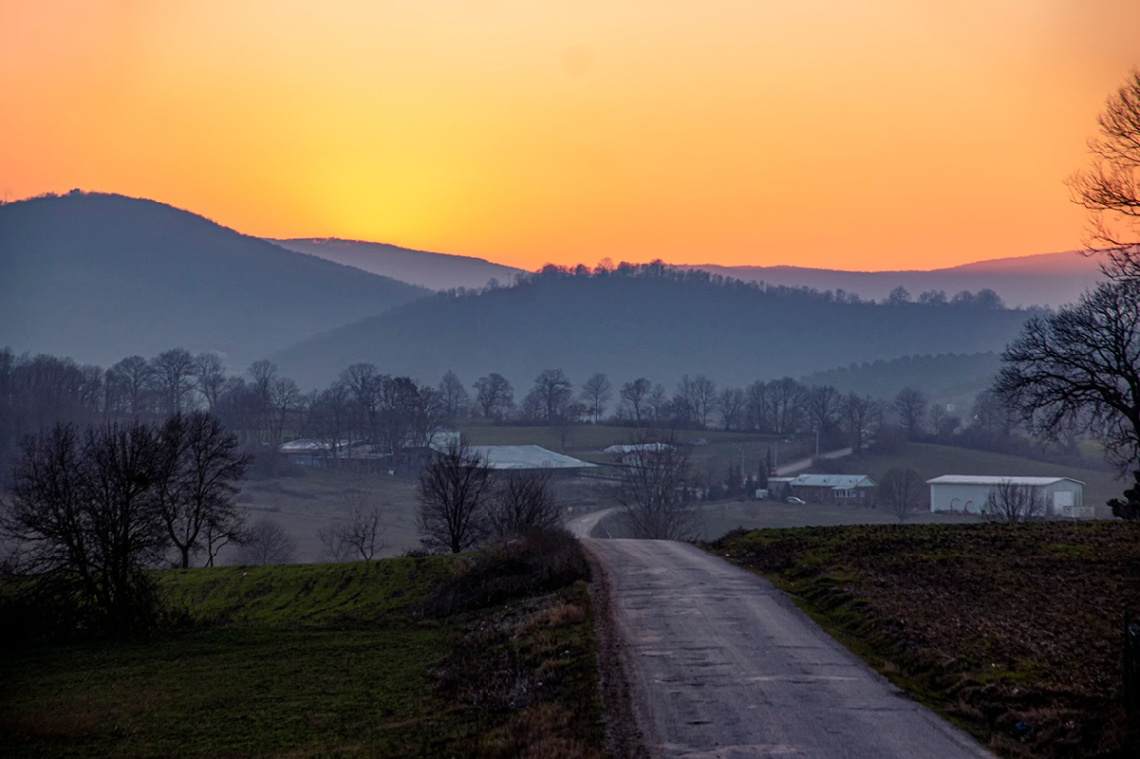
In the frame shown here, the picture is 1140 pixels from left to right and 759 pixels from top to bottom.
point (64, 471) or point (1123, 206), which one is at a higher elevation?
point (1123, 206)

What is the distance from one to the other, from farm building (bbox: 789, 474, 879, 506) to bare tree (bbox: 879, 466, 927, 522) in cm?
239

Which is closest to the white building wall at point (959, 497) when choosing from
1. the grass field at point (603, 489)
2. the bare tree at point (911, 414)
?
the grass field at point (603, 489)

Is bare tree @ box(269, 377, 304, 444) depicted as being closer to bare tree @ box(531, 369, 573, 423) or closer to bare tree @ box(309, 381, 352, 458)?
bare tree @ box(309, 381, 352, 458)

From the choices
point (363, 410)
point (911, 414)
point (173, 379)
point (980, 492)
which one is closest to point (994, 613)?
point (980, 492)

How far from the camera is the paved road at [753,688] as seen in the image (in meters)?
14.3

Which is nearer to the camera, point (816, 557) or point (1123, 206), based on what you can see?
point (1123, 206)

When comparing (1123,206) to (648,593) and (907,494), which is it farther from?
(907,494)

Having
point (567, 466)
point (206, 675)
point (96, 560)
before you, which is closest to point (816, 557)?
point (206, 675)

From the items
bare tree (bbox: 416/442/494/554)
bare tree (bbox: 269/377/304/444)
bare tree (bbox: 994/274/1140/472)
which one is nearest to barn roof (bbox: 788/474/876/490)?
bare tree (bbox: 416/442/494/554)

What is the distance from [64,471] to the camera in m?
36.1

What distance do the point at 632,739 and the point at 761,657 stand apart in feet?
18.5

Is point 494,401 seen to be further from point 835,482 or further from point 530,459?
point 835,482

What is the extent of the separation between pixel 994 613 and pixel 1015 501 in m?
61.7

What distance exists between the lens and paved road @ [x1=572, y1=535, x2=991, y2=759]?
14.3m
